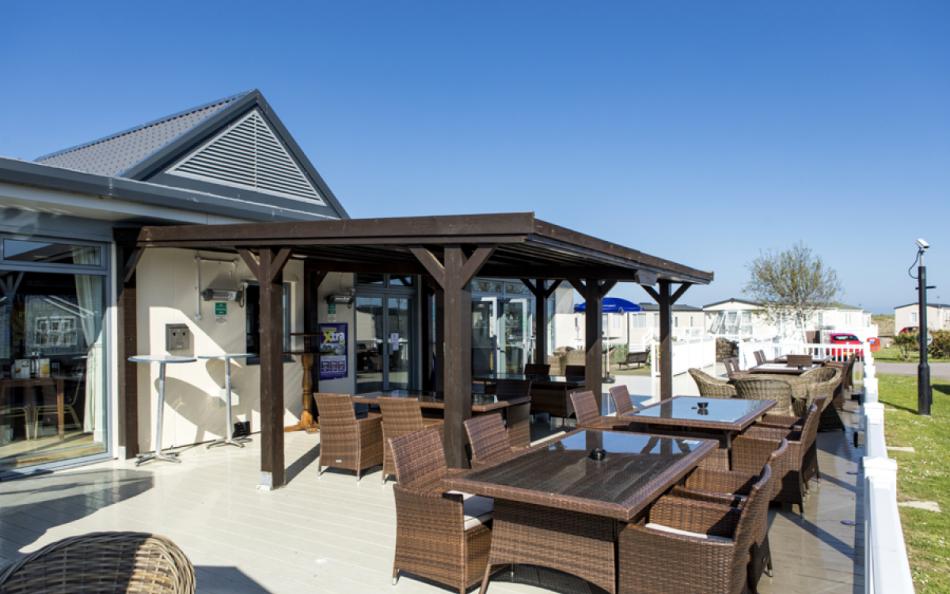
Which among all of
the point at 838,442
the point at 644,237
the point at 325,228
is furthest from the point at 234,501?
the point at 644,237

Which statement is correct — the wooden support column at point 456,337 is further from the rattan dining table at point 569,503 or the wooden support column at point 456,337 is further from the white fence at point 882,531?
the white fence at point 882,531

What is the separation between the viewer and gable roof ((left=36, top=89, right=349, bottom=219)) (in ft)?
31.3

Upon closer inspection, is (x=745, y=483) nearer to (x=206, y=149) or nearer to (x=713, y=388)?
(x=713, y=388)

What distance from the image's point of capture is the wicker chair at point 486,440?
177 inches

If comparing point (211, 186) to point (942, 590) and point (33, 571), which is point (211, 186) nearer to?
point (33, 571)

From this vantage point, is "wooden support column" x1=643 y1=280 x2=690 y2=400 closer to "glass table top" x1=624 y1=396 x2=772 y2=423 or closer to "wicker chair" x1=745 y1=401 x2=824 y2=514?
"glass table top" x1=624 y1=396 x2=772 y2=423

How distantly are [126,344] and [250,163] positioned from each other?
4.59m

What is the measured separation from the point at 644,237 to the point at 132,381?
31.2 m

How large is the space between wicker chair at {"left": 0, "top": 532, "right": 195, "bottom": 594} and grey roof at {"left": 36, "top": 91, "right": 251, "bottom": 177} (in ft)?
25.5

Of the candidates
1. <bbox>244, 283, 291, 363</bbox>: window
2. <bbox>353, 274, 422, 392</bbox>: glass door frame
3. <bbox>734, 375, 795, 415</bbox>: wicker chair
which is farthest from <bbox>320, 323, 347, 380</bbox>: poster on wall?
<bbox>734, 375, 795, 415</bbox>: wicker chair

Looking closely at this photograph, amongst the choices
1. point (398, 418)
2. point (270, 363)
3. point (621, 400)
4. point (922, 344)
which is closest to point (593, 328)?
point (621, 400)

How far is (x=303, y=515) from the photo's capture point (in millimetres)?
5371

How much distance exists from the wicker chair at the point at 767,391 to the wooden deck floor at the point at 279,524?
853 mm

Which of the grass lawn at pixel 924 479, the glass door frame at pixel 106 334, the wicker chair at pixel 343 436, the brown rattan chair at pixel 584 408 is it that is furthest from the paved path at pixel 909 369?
the glass door frame at pixel 106 334
